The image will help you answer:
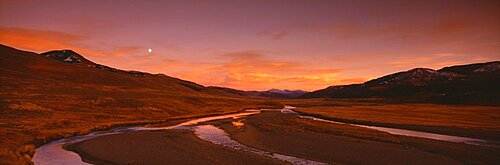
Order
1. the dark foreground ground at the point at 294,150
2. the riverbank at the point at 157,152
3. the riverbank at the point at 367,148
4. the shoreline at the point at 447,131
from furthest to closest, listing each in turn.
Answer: the shoreline at the point at 447,131 < the riverbank at the point at 367,148 < the dark foreground ground at the point at 294,150 < the riverbank at the point at 157,152

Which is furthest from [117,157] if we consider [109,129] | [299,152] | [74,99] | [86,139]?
[74,99]

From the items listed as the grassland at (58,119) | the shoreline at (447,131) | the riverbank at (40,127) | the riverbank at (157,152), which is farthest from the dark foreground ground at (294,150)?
the shoreline at (447,131)

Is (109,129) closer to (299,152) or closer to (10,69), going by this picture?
(299,152)

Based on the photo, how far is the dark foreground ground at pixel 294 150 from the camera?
84.6 feet

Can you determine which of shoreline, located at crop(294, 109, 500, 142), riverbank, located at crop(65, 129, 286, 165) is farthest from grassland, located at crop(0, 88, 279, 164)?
shoreline, located at crop(294, 109, 500, 142)

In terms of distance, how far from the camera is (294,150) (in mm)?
29969

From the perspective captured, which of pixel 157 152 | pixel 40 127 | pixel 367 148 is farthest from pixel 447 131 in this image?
pixel 40 127

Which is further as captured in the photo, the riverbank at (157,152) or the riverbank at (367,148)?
the riverbank at (367,148)

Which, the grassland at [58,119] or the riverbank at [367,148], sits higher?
the grassland at [58,119]

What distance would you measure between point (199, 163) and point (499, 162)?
22956 millimetres

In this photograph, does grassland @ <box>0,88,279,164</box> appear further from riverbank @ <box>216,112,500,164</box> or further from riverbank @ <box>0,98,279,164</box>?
riverbank @ <box>216,112,500,164</box>

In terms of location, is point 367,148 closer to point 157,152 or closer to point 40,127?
point 157,152

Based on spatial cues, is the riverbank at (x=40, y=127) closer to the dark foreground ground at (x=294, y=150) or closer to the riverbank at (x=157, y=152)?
the riverbank at (x=157, y=152)

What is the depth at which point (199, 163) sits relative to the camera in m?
24.4
